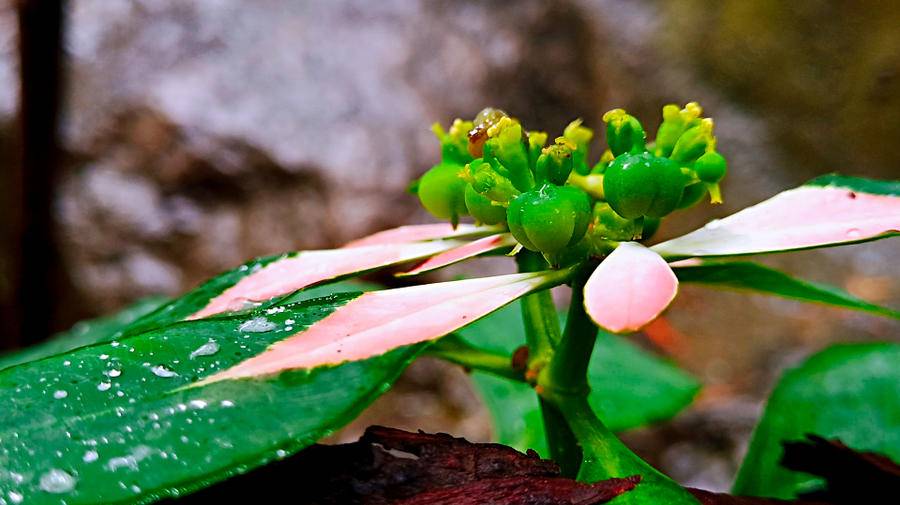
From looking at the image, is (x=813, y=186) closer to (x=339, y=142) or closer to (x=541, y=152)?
(x=541, y=152)

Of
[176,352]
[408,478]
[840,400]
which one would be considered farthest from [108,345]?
[840,400]

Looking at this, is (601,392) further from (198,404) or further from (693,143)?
(198,404)

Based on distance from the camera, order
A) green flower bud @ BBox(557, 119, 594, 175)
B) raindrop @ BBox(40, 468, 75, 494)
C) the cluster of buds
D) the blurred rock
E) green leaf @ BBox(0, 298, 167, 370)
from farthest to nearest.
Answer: the blurred rock, green leaf @ BBox(0, 298, 167, 370), green flower bud @ BBox(557, 119, 594, 175), the cluster of buds, raindrop @ BBox(40, 468, 75, 494)

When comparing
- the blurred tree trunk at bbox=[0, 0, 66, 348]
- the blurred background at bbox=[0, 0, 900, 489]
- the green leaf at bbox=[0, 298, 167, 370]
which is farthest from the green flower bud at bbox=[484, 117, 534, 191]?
the blurred tree trunk at bbox=[0, 0, 66, 348]

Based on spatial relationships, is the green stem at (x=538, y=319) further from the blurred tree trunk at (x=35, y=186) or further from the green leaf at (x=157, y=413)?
the blurred tree trunk at (x=35, y=186)

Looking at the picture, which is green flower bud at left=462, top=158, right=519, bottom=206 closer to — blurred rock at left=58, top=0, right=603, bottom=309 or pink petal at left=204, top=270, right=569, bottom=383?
pink petal at left=204, top=270, right=569, bottom=383

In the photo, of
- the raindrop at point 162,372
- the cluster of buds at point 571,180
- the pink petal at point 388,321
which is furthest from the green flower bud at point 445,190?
the raindrop at point 162,372
